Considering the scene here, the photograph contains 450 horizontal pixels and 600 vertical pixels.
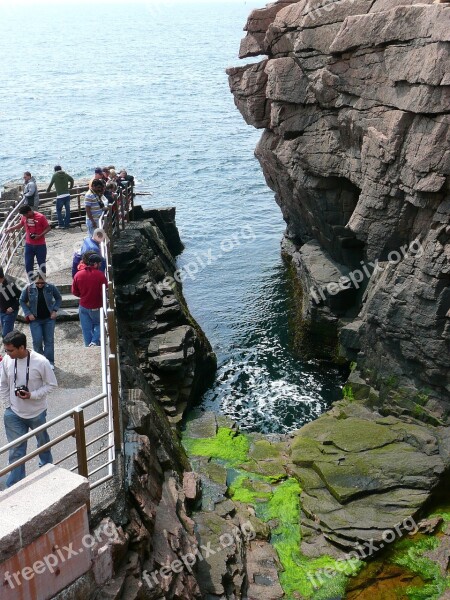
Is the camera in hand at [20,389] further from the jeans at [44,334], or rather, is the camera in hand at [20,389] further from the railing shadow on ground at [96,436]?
the jeans at [44,334]

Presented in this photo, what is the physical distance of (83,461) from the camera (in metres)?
11.1

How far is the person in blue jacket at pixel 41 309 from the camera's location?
52.0ft

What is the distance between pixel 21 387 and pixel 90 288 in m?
5.51

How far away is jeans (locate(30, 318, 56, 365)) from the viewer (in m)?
16.2

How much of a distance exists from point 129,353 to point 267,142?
45.9ft

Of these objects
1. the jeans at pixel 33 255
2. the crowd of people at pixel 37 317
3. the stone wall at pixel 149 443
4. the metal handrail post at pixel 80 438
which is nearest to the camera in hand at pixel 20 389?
the crowd of people at pixel 37 317

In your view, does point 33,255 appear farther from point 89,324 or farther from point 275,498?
point 275,498

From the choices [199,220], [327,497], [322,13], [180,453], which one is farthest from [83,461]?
[199,220]

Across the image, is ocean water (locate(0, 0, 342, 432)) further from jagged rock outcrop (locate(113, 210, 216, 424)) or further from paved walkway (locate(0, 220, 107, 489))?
paved walkway (locate(0, 220, 107, 489))

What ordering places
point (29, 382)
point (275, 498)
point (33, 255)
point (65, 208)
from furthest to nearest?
point (65, 208) → point (33, 255) → point (275, 498) → point (29, 382)

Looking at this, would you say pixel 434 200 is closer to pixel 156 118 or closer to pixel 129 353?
pixel 129 353

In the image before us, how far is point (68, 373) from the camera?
1625 centimetres

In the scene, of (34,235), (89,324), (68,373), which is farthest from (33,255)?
(68,373)

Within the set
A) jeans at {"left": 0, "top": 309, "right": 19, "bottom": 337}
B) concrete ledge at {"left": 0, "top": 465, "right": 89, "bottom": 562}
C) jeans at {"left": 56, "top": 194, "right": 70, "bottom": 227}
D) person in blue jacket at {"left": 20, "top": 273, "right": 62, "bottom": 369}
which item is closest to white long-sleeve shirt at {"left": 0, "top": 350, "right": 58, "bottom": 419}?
concrete ledge at {"left": 0, "top": 465, "right": 89, "bottom": 562}
